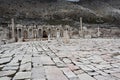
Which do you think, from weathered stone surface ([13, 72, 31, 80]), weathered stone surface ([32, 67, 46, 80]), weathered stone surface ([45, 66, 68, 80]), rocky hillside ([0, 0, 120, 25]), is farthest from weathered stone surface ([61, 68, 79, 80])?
rocky hillside ([0, 0, 120, 25])

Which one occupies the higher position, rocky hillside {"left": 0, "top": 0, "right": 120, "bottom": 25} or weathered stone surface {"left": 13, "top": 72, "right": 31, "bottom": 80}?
rocky hillside {"left": 0, "top": 0, "right": 120, "bottom": 25}

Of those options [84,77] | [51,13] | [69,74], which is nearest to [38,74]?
[69,74]

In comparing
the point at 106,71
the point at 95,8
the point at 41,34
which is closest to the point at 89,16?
the point at 95,8

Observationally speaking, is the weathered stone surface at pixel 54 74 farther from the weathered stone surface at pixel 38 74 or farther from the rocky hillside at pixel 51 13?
the rocky hillside at pixel 51 13

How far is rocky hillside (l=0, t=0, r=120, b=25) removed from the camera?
56.4 m

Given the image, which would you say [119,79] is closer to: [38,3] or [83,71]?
[83,71]

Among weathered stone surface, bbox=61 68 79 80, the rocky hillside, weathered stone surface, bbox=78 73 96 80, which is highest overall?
the rocky hillside

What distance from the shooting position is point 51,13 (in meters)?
62.8

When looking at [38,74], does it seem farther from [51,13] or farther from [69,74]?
[51,13]

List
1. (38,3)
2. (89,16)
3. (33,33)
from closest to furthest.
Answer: (33,33)
(89,16)
(38,3)

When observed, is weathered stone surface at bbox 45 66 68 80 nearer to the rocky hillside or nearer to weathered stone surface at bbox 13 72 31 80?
weathered stone surface at bbox 13 72 31 80

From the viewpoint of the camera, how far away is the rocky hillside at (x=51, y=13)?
56.4 m

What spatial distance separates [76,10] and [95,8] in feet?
49.1

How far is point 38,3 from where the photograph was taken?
7156 centimetres
